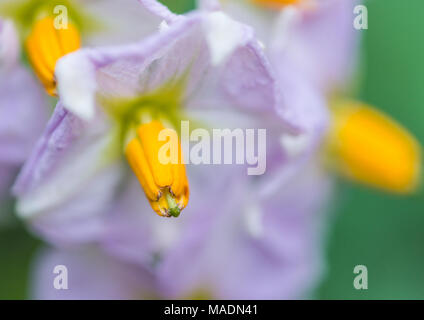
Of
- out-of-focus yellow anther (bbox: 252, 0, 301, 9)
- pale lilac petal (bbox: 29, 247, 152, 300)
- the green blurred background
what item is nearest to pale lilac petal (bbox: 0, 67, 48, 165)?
pale lilac petal (bbox: 29, 247, 152, 300)

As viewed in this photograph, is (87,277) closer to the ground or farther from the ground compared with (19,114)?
closer to the ground

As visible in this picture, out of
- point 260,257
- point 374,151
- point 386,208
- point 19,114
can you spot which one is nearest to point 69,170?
point 19,114

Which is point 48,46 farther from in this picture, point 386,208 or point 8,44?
point 386,208

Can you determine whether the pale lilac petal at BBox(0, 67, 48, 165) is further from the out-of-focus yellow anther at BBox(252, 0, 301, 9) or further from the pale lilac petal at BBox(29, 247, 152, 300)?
the out-of-focus yellow anther at BBox(252, 0, 301, 9)

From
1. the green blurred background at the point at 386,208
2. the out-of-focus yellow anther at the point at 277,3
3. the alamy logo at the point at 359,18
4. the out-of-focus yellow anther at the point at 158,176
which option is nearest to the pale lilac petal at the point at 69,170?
the out-of-focus yellow anther at the point at 158,176

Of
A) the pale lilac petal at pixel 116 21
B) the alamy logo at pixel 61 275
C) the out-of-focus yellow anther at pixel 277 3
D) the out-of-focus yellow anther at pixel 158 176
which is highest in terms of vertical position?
the out-of-focus yellow anther at pixel 277 3

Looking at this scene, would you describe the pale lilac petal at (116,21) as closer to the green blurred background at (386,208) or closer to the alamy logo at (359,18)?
the alamy logo at (359,18)
